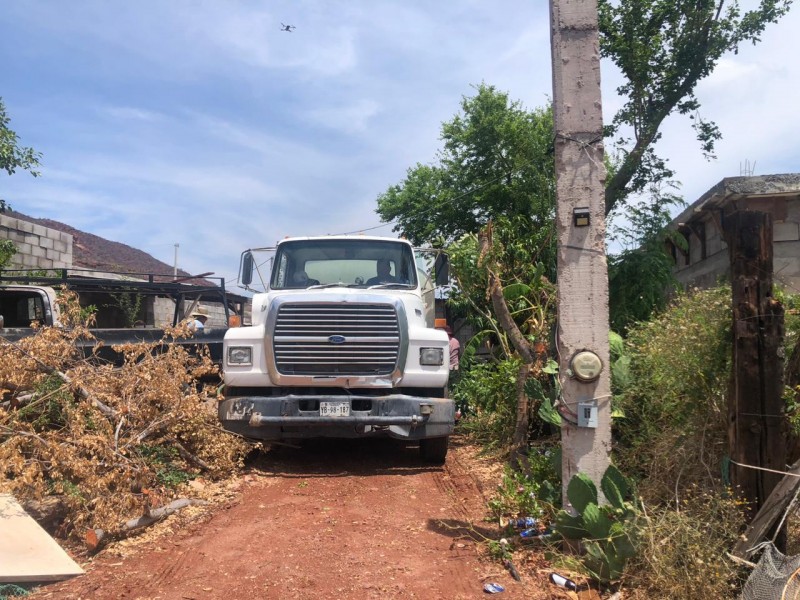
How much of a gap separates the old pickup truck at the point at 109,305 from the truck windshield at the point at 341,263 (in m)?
0.86

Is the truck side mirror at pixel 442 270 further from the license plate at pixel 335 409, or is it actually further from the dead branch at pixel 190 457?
the dead branch at pixel 190 457

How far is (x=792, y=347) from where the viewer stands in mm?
4484

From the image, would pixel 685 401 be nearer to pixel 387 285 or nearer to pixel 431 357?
pixel 431 357

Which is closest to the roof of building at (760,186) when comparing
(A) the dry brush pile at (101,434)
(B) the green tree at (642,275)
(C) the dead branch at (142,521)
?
(B) the green tree at (642,275)

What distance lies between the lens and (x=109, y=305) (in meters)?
9.70

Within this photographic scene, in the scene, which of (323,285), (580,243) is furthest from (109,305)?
(580,243)

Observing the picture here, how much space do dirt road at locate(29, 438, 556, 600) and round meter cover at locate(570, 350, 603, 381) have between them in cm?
126

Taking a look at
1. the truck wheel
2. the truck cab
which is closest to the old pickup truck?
the truck cab

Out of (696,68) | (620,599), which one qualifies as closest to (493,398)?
(620,599)

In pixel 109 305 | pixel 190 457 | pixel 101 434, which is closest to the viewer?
pixel 101 434

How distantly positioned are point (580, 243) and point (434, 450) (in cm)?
339

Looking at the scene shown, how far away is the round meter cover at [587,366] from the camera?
436 centimetres

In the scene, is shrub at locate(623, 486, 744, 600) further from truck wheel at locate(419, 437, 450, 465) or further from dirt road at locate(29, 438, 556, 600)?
truck wheel at locate(419, 437, 450, 465)

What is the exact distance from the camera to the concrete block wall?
41.7ft
